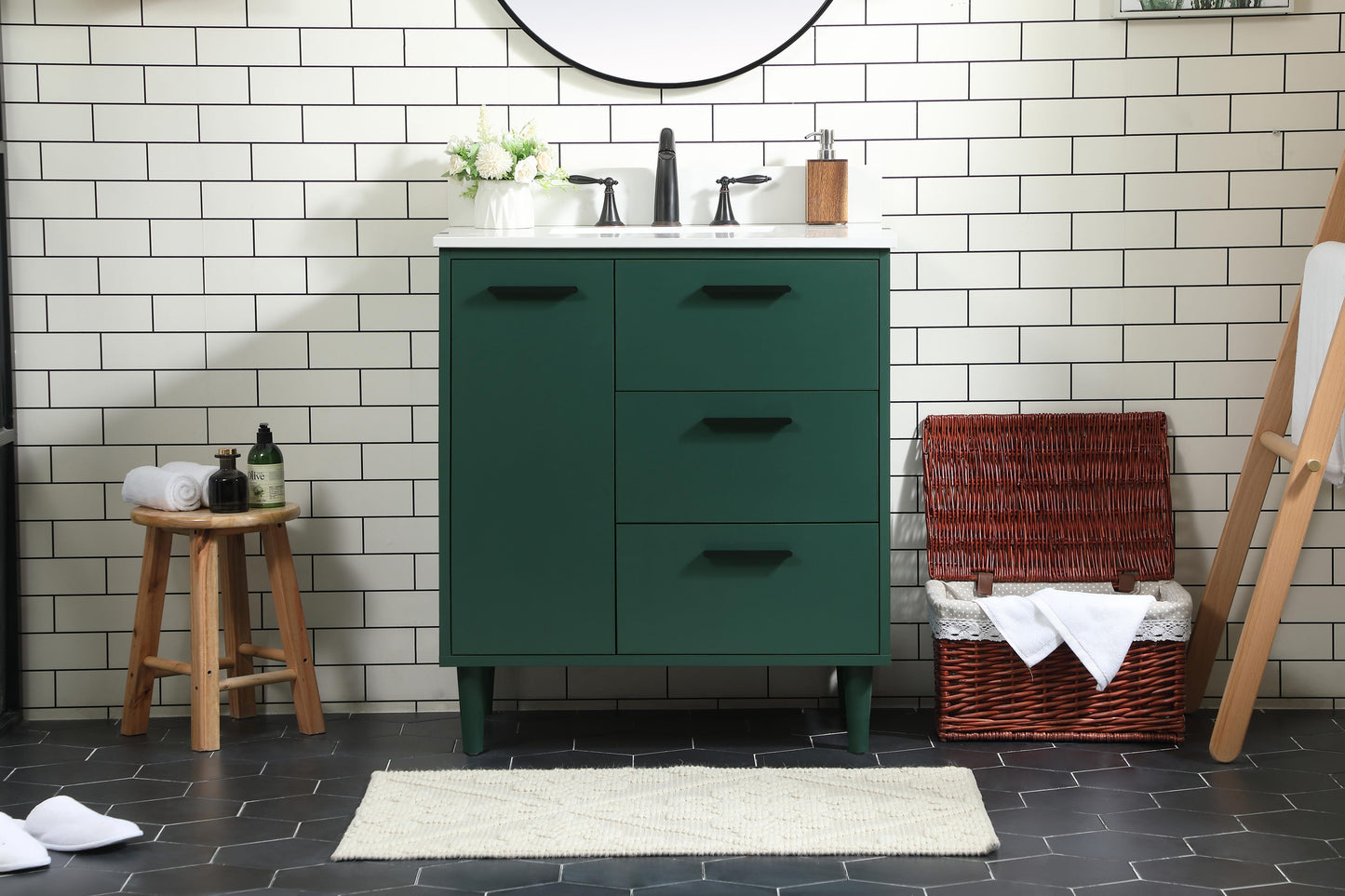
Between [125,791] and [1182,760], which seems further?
[1182,760]

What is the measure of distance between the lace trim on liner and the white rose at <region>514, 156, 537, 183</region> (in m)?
1.37

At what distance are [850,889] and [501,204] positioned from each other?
165 centimetres

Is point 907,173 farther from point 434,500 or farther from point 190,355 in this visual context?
point 190,355

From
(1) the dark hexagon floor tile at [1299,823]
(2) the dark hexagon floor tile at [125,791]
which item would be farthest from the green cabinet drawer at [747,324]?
(2) the dark hexagon floor tile at [125,791]

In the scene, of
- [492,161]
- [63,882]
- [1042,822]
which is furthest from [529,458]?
[1042,822]

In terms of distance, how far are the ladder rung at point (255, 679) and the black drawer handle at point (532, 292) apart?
1056 mm

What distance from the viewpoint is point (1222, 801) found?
2.40 meters

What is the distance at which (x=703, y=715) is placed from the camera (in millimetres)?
2980

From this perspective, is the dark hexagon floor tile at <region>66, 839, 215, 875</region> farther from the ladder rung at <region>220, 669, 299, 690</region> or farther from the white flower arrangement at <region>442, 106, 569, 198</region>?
the white flower arrangement at <region>442, 106, 569, 198</region>

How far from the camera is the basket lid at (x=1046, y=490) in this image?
2932 mm

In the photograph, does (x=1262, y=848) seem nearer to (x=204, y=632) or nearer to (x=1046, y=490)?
(x=1046, y=490)

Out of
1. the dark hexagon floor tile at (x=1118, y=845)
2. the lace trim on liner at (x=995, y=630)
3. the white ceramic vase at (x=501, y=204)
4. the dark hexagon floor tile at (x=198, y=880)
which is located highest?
the white ceramic vase at (x=501, y=204)

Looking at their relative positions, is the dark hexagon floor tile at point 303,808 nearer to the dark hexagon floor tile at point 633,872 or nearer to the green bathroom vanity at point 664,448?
the green bathroom vanity at point 664,448

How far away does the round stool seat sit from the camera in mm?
2646
